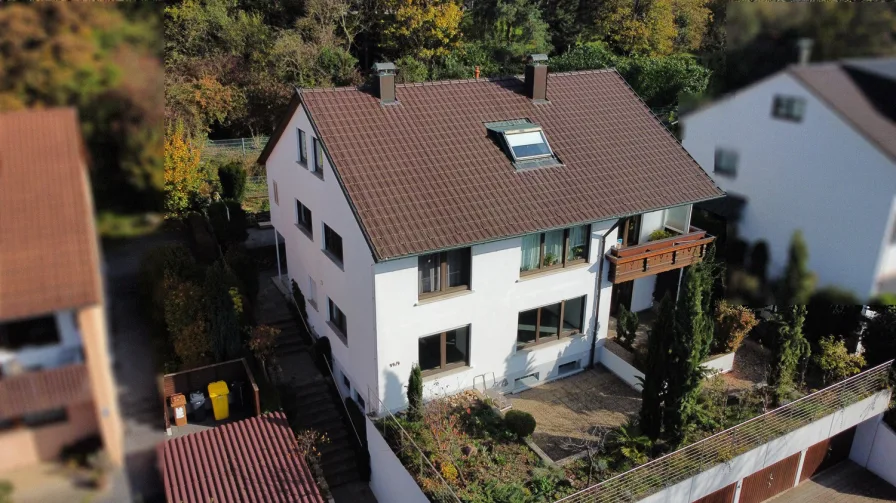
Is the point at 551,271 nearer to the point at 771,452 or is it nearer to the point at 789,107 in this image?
the point at 771,452

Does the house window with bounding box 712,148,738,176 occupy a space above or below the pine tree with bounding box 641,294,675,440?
above

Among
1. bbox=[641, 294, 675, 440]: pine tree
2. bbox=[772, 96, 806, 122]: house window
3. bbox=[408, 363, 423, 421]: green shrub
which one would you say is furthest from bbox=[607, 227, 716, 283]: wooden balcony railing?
bbox=[772, 96, 806, 122]: house window

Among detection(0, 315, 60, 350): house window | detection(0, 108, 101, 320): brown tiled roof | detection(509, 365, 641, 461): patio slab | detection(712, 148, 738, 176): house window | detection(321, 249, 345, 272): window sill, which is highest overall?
detection(0, 108, 101, 320): brown tiled roof

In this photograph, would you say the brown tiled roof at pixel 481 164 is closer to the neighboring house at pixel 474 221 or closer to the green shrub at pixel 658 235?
the neighboring house at pixel 474 221

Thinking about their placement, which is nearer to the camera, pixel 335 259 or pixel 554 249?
pixel 554 249

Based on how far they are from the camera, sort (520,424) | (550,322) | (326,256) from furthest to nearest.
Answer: (326,256), (550,322), (520,424)

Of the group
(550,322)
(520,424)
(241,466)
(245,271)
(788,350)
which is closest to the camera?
(241,466)

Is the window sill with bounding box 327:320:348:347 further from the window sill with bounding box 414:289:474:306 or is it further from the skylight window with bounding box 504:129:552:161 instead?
the skylight window with bounding box 504:129:552:161

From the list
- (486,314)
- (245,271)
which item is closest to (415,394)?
(486,314)
